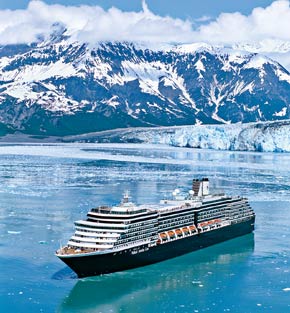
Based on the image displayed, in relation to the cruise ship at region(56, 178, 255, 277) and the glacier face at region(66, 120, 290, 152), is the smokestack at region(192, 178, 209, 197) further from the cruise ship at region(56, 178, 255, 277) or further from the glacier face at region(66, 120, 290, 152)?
the glacier face at region(66, 120, 290, 152)

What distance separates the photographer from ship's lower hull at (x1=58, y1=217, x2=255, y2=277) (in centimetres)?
3634

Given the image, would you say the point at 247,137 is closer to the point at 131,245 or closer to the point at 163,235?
the point at 163,235

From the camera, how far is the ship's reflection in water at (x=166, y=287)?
109 feet

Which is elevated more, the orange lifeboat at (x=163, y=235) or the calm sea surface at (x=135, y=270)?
the orange lifeboat at (x=163, y=235)

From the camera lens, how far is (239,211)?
5131cm

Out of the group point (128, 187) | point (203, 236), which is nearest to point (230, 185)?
point (128, 187)

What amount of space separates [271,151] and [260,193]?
10720 centimetres

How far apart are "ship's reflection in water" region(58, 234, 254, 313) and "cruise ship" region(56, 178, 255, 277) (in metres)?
0.83

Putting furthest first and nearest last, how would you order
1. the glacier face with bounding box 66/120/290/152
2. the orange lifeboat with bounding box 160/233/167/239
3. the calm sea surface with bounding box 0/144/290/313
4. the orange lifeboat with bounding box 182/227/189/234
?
the glacier face with bounding box 66/120/290/152
the orange lifeboat with bounding box 182/227/189/234
the orange lifeboat with bounding box 160/233/167/239
the calm sea surface with bounding box 0/144/290/313

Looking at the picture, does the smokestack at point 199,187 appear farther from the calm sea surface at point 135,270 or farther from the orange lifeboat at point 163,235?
the orange lifeboat at point 163,235

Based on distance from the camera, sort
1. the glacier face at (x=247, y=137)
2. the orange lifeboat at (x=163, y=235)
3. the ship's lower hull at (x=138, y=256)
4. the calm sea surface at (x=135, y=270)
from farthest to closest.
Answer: the glacier face at (x=247, y=137), the orange lifeboat at (x=163, y=235), the ship's lower hull at (x=138, y=256), the calm sea surface at (x=135, y=270)

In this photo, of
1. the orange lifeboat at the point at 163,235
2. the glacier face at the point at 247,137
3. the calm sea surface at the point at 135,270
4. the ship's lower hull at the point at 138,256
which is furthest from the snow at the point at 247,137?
the orange lifeboat at the point at 163,235

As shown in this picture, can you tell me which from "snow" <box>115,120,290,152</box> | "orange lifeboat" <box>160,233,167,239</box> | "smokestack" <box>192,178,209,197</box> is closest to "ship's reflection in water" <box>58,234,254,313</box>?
"orange lifeboat" <box>160,233,167,239</box>

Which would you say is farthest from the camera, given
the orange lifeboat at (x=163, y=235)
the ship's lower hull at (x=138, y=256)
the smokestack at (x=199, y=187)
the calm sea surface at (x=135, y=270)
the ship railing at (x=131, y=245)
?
the smokestack at (x=199, y=187)
